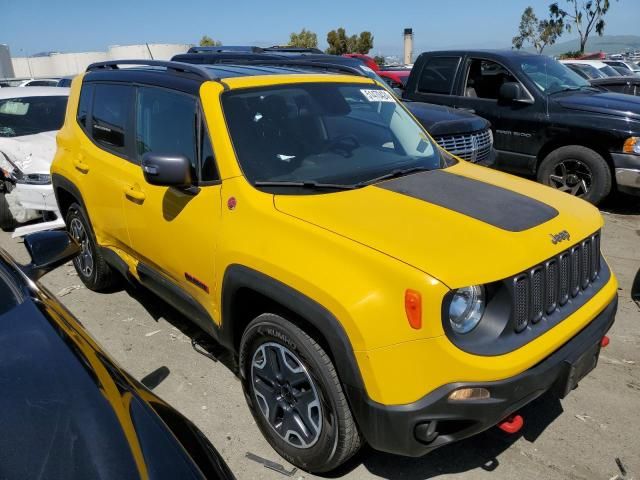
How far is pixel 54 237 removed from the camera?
262 cm

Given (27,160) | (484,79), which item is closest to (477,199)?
(27,160)

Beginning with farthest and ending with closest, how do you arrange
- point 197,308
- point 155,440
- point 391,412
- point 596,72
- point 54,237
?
point 596,72 → point 197,308 → point 54,237 → point 391,412 → point 155,440

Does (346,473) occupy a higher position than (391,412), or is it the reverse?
(391,412)

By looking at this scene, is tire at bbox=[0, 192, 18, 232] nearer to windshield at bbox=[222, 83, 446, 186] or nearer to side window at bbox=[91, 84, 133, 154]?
side window at bbox=[91, 84, 133, 154]

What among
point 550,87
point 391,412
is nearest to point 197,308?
point 391,412

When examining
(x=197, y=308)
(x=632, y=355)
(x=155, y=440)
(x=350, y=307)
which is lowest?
(x=632, y=355)

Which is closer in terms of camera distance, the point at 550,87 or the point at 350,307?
the point at 350,307

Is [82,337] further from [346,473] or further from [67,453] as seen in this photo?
[346,473]

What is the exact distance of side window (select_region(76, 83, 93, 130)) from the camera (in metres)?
4.35

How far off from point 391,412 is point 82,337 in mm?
1237

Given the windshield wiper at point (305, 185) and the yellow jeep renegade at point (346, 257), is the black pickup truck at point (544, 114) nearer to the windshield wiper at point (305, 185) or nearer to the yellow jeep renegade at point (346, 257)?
the yellow jeep renegade at point (346, 257)

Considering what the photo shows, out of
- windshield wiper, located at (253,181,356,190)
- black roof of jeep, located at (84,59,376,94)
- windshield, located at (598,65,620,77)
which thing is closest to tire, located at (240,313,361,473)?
windshield wiper, located at (253,181,356,190)

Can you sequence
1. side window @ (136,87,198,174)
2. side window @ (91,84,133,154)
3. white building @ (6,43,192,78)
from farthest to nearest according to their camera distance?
white building @ (6,43,192,78) < side window @ (91,84,133,154) < side window @ (136,87,198,174)

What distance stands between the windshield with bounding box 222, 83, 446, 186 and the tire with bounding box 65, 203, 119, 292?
2065 millimetres
